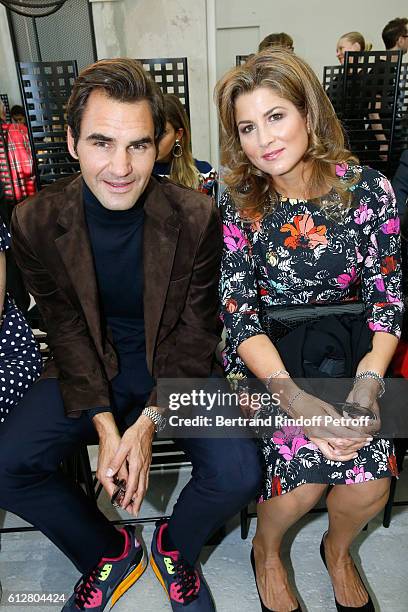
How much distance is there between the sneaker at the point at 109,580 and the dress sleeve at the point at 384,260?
99 centimetres

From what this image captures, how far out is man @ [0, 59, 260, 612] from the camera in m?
1.24

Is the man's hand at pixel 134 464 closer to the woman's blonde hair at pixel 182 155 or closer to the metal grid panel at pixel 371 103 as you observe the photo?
the woman's blonde hair at pixel 182 155

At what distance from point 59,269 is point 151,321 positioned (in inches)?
11.6

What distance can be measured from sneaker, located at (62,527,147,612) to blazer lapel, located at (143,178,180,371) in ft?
2.40

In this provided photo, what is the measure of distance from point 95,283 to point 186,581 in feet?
2.89

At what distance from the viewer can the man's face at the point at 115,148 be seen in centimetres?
119

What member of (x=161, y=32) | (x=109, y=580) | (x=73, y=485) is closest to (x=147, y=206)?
(x=73, y=485)

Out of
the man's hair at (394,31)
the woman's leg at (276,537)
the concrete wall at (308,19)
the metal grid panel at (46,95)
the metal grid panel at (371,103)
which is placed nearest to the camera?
the woman's leg at (276,537)

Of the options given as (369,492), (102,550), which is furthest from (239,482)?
(102,550)

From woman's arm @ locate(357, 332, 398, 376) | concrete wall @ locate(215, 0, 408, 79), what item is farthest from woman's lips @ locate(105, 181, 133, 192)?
concrete wall @ locate(215, 0, 408, 79)

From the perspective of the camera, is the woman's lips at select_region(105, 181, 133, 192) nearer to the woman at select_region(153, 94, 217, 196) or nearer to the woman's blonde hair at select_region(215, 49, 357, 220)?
the woman's blonde hair at select_region(215, 49, 357, 220)

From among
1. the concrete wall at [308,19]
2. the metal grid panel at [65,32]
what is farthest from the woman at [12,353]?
the concrete wall at [308,19]

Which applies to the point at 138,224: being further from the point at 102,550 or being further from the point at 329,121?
the point at 102,550

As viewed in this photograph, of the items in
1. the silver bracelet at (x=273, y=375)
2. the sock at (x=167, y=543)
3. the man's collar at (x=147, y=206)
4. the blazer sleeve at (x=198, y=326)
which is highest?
the man's collar at (x=147, y=206)
